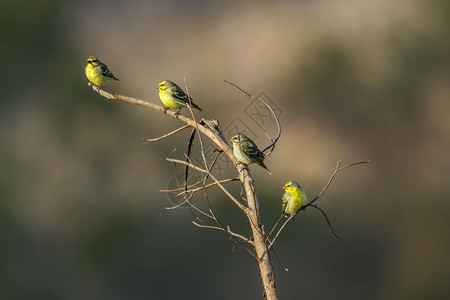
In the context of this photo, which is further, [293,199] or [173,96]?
[173,96]

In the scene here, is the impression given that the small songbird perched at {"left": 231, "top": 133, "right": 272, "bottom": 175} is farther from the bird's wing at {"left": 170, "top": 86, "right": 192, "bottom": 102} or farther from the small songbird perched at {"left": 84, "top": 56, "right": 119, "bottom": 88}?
the small songbird perched at {"left": 84, "top": 56, "right": 119, "bottom": 88}

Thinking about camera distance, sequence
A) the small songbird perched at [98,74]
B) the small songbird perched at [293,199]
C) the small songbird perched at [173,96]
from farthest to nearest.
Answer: the small songbird perched at [98,74], the small songbird perched at [173,96], the small songbird perched at [293,199]

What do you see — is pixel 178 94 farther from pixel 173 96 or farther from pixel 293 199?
pixel 293 199

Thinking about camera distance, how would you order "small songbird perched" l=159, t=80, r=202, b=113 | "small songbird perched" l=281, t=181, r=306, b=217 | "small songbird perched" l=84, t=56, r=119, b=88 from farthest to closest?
"small songbird perched" l=84, t=56, r=119, b=88, "small songbird perched" l=159, t=80, r=202, b=113, "small songbird perched" l=281, t=181, r=306, b=217

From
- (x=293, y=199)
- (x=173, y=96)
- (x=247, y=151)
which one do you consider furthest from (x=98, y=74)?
(x=293, y=199)

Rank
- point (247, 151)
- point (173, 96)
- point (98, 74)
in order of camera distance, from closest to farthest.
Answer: point (247, 151) < point (173, 96) < point (98, 74)

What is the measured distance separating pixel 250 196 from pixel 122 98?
1223mm

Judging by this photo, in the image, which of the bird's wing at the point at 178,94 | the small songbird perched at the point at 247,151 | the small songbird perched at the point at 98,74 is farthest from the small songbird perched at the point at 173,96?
the small songbird perched at the point at 247,151

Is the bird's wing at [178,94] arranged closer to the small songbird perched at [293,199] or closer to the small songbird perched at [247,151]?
the small songbird perched at [247,151]

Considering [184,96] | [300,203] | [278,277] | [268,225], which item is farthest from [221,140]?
[268,225]

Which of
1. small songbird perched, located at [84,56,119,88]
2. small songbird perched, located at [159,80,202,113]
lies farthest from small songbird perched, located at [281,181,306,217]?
small songbird perched, located at [84,56,119,88]

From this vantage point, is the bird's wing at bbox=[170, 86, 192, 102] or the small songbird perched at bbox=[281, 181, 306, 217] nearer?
the small songbird perched at bbox=[281, 181, 306, 217]

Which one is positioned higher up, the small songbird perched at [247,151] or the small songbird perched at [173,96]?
the small songbird perched at [173,96]

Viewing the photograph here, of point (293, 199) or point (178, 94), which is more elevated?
point (178, 94)
